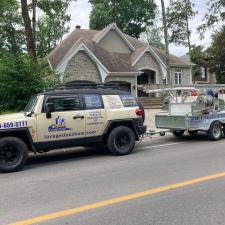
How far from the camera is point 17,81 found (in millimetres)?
16594

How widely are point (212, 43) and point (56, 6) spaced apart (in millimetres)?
34790

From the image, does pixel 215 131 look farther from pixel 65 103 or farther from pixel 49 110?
pixel 49 110

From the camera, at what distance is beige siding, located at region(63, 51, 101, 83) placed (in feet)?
99.5

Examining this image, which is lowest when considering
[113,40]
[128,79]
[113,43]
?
[128,79]

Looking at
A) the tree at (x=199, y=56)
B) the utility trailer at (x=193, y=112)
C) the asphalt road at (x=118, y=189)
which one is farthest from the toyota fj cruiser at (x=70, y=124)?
the tree at (x=199, y=56)

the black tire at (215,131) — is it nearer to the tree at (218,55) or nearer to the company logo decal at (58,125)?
the company logo decal at (58,125)

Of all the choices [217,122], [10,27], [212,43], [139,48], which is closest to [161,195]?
→ [217,122]

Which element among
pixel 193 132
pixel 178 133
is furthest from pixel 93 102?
pixel 193 132

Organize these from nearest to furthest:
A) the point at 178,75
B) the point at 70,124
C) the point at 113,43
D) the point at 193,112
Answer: the point at 70,124, the point at 193,112, the point at 113,43, the point at 178,75

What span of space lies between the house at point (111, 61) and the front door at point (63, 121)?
719 inches

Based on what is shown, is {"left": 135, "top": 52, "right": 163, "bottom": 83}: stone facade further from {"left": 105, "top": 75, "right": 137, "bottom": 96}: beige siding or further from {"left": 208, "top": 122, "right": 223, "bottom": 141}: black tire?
{"left": 208, "top": 122, "right": 223, "bottom": 141}: black tire

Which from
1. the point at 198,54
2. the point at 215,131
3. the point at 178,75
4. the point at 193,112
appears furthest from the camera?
the point at 198,54

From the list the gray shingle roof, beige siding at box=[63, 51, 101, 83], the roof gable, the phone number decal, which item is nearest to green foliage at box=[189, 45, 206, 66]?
the gray shingle roof

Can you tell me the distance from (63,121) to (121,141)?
180cm
